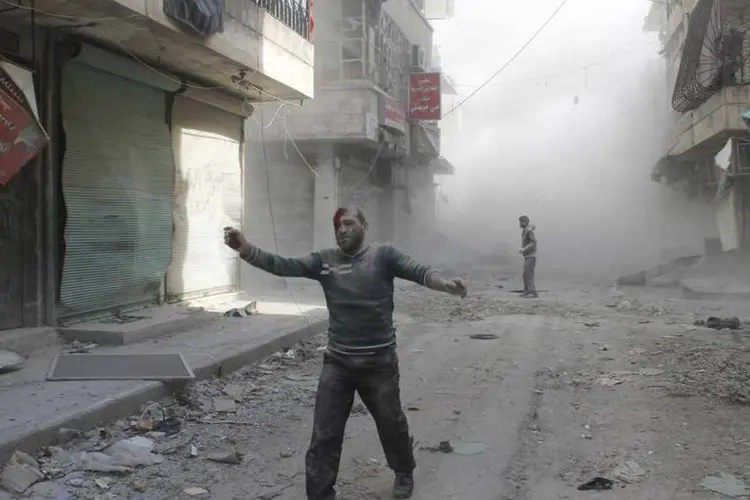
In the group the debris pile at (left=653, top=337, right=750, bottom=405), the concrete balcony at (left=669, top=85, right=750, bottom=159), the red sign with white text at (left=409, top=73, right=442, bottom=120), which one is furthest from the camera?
the red sign with white text at (left=409, top=73, right=442, bottom=120)

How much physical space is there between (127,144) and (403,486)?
264 inches

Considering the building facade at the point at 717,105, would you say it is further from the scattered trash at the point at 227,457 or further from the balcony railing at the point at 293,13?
the scattered trash at the point at 227,457

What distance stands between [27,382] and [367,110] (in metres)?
14.7

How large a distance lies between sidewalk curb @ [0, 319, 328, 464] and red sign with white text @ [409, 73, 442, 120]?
17.0 m

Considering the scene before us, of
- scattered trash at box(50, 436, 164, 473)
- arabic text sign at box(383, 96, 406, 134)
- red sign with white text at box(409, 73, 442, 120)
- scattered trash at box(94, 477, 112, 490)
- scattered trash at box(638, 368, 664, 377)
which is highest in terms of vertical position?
Result: red sign with white text at box(409, 73, 442, 120)

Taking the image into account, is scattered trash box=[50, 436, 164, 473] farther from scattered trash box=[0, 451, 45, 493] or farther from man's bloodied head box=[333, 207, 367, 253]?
man's bloodied head box=[333, 207, 367, 253]

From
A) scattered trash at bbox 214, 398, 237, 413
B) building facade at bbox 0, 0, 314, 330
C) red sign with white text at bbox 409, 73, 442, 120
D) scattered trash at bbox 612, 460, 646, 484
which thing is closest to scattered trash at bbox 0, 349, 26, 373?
building facade at bbox 0, 0, 314, 330

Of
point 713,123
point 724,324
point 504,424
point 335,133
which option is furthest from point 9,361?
point 713,123

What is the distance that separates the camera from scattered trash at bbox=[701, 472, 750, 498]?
3.85 metres

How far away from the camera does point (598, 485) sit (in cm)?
401

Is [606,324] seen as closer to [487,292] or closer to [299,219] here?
[487,292]

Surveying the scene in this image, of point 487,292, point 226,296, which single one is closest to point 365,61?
point 487,292

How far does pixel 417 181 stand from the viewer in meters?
30.7

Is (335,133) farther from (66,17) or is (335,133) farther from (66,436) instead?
(66,436)
